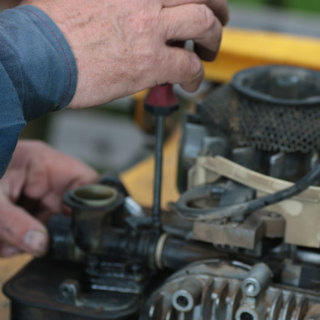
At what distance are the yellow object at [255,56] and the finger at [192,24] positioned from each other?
0.86m

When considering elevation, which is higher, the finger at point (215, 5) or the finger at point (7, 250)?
the finger at point (215, 5)

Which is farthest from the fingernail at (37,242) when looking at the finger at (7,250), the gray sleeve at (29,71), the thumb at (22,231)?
the gray sleeve at (29,71)

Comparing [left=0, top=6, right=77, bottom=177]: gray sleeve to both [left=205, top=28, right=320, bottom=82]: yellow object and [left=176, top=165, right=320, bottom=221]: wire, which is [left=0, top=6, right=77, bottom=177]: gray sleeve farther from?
[left=205, top=28, right=320, bottom=82]: yellow object

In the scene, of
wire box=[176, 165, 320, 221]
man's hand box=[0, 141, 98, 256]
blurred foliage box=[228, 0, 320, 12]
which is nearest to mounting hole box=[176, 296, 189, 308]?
wire box=[176, 165, 320, 221]

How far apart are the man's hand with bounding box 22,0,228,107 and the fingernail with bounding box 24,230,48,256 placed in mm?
261

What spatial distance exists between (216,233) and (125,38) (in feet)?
0.90

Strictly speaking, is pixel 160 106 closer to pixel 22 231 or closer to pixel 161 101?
pixel 161 101

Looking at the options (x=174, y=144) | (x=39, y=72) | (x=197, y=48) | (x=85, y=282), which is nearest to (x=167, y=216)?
(x=85, y=282)

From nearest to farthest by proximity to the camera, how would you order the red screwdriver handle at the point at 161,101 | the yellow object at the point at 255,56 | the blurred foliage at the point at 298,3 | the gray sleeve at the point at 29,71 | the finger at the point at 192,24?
the gray sleeve at the point at 29,71
the finger at the point at 192,24
the red screwdriver handle at the point at 161,101
the yellow object at the point at 255,56
the blurred foliage at the point at 298,3

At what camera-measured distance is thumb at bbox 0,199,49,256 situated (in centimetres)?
88

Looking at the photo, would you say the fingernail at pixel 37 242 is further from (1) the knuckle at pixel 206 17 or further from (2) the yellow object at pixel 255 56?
(2) the yellow object at pixel 255 56

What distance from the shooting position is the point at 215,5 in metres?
0.81

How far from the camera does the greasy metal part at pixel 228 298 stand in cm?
67

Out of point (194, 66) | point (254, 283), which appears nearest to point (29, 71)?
point (194, 66)
